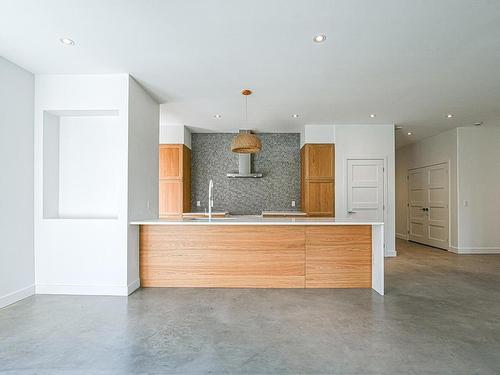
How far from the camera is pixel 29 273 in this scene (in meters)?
3.43

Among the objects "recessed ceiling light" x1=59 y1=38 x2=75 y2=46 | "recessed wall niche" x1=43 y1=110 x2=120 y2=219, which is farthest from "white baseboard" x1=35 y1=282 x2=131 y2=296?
"recessed ceiling light" x1=59 y1=38 x2=75 y2=46

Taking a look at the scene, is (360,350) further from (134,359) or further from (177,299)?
(177,299)

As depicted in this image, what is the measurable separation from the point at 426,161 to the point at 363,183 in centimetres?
252

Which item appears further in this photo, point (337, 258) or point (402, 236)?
point (402, 236)

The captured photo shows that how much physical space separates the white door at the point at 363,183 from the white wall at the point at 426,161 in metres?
1.77

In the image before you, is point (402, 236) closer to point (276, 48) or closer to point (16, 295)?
point (276, 48)

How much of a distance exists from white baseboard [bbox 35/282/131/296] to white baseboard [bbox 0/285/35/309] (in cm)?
9

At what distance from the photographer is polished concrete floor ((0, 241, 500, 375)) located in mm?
1979

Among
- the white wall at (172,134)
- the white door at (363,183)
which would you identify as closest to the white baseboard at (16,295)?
the white wall at (172,134)

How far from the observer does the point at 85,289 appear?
348 centimetres

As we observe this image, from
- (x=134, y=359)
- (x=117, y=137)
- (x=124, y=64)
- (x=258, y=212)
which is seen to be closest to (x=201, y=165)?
(x=258, y=212)

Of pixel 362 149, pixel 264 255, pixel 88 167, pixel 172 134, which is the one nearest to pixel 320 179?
pixel 362 149

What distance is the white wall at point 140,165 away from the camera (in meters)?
3.57

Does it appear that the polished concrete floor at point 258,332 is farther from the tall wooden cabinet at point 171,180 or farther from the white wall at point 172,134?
the white wall at point 172,134
